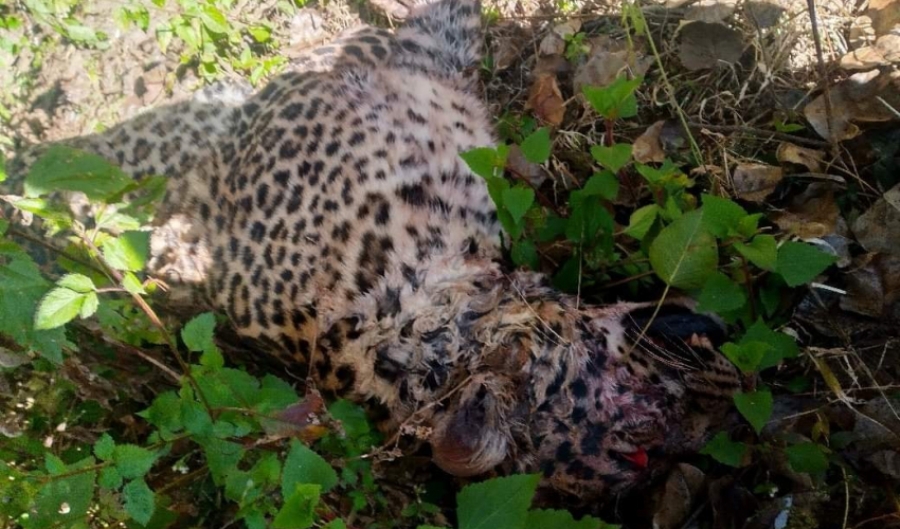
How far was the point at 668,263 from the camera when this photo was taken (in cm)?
241

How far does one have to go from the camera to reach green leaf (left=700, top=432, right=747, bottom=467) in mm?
2389

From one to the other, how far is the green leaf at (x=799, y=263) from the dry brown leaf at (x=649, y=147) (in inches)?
34.4

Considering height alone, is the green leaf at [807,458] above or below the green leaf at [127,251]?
below

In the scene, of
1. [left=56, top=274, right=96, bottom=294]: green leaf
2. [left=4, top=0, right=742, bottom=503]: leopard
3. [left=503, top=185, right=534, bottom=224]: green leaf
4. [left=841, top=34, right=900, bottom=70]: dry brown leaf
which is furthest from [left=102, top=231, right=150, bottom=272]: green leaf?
[left=841, top=34, right=900, bottom=70]: dry brown leaf

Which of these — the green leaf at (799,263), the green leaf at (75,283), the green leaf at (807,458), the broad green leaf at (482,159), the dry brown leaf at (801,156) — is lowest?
the green leaf at (807,458)

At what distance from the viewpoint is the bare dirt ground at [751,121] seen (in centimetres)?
259

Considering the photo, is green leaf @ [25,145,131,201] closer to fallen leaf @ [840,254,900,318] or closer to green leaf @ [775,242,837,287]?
green leaf @ [775,242,837,287]

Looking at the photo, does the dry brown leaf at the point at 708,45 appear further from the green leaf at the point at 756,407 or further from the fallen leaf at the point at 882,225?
the green leaf at the point at 756,407

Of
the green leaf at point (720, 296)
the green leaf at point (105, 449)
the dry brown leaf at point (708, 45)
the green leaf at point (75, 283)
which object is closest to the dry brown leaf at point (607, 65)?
the dry brown leaf at point (708, 45)

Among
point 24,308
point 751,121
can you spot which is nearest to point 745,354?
point 751,121

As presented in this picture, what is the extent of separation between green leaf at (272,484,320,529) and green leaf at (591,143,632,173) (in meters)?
1.38

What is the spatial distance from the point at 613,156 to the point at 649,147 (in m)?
0.75

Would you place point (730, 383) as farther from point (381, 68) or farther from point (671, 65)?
point (381, 68)

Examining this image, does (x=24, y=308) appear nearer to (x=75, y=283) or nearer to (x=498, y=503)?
(x=75, y=283)
